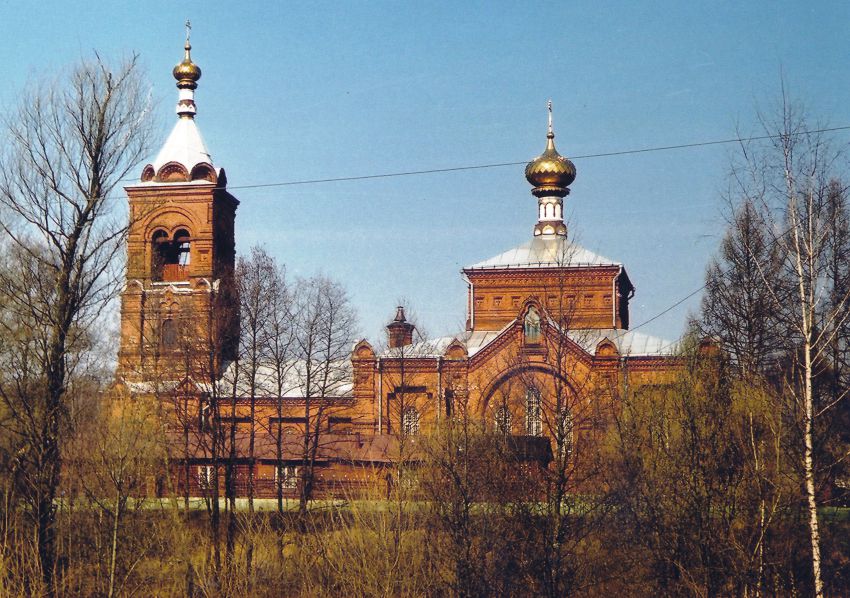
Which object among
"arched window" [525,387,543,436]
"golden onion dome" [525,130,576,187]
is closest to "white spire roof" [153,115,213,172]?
"golden onion dome" [525,130,576,187]

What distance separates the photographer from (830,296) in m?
23.5

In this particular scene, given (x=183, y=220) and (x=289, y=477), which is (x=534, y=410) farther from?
(x=183, y=220)

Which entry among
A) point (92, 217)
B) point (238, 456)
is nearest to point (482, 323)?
point (238, 456)

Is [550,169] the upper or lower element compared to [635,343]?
upper

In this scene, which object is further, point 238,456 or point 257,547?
point 238,456

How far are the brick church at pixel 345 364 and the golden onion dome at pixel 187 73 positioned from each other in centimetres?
5

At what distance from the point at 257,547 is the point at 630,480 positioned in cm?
681

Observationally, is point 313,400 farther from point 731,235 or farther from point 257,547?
point 257,547

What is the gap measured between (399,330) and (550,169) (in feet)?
31.7

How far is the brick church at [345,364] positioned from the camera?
27.0m

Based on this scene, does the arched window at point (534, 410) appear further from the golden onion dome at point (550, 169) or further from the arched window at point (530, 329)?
the golden onion dome at point (550, 169)

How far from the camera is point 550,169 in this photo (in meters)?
41.9

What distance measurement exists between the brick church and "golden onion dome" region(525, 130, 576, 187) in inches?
2.2

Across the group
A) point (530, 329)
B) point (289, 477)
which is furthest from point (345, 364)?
point (289, 477)
